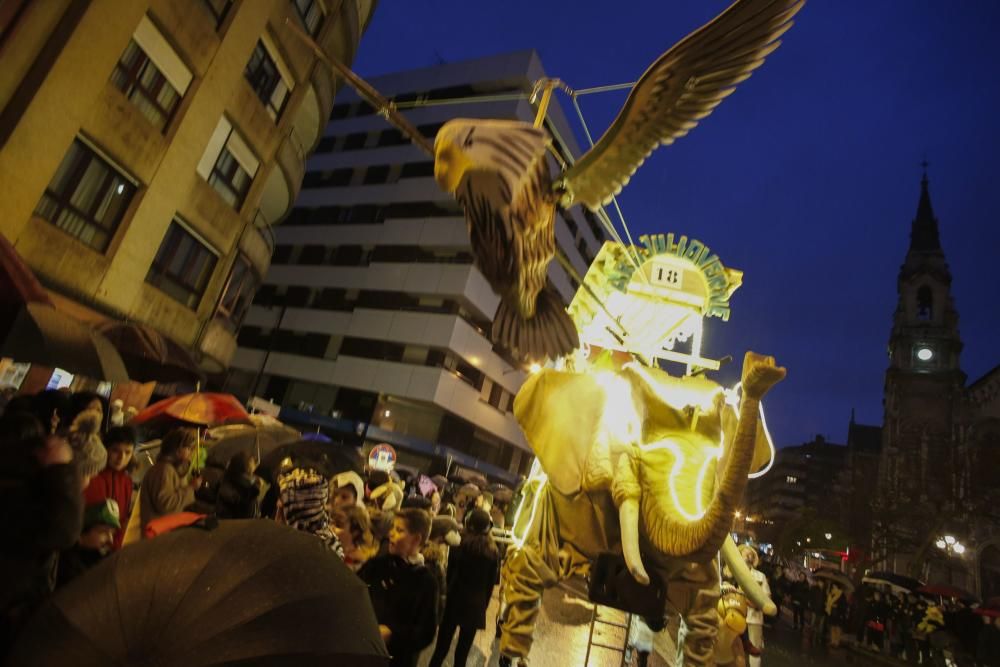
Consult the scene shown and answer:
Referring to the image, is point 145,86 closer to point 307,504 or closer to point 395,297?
point 307,504

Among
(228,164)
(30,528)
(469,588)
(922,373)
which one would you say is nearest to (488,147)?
(30,528)

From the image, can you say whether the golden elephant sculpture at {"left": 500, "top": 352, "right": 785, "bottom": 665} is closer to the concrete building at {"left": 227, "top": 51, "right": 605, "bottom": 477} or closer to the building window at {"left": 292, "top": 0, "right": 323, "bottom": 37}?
the building window at {"left": 292, "top": 0, "right": 323, "bottom": 37}

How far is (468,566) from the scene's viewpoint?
16.4 ft

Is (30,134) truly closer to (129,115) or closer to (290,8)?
(129,115)

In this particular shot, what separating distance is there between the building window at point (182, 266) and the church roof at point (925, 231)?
70.8 metres

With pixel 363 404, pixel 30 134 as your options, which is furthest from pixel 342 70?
pixel 363 404

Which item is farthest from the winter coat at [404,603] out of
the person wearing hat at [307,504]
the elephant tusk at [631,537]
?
the elephant tusk at [631,537]

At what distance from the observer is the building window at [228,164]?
14.1m

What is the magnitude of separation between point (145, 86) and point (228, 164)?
328 centimetres

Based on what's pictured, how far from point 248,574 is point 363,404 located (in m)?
29.9

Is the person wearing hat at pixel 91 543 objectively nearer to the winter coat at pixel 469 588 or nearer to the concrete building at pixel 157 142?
the winter coat at pixel 469 588

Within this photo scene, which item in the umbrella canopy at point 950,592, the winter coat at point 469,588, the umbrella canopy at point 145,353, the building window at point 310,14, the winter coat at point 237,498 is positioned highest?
the building window at point 310,14

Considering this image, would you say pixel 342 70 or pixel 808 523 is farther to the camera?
pixel 808 523

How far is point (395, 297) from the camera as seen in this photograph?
32.3 m
